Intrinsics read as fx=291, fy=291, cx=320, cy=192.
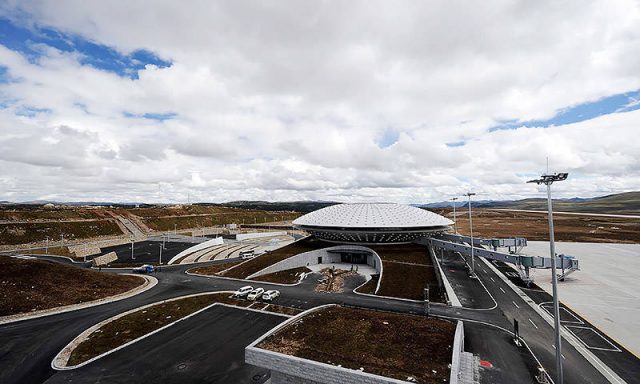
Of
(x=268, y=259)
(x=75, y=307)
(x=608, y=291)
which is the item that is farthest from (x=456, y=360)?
(x=75, y=307)

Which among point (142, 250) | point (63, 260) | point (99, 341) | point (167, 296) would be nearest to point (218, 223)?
point (142, 250)

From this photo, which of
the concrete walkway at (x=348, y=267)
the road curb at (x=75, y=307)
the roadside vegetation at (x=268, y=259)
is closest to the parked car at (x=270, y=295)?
the roadside vegetation at (x=268, y=259)

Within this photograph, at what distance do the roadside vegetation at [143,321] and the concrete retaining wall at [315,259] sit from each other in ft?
39.7

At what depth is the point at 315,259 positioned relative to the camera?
64.9 meters

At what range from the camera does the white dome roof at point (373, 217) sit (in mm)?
65312

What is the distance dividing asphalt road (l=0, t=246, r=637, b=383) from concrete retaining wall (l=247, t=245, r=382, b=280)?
9.30 metres

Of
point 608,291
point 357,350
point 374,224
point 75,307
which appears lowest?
point 75,307

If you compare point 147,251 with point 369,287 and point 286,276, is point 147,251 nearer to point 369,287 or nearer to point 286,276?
point 286,276

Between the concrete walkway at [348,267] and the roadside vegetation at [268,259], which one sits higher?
the roadside vegetation at [268,259]

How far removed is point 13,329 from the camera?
109ft

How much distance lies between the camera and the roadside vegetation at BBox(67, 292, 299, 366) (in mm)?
28592

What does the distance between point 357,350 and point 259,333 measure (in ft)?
45.9

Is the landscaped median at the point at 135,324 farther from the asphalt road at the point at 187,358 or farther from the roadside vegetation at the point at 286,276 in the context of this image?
the roadside vegetation at the point at 286,276

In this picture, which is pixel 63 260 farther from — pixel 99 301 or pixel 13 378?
pixel 13 378
